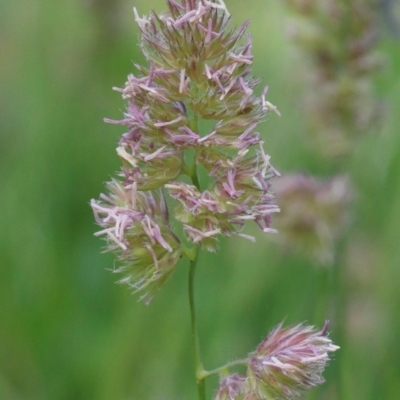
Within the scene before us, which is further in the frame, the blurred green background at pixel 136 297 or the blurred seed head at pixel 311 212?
A: the blurred green background at pixel 136 297

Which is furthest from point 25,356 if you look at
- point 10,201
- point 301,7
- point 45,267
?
point 301,7

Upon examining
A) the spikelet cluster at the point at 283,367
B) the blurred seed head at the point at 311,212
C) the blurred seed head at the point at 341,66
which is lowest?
the spikelet cluster at the point at 283,367

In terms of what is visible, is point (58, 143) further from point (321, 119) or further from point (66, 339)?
point (321, 119)

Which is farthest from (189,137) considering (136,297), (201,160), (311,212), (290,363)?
(136,297)

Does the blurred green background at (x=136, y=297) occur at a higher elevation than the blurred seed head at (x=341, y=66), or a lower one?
lower

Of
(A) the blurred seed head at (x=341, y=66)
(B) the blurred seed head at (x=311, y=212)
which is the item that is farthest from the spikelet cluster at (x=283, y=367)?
(A) the blurred seed head at (x=341, y=66)

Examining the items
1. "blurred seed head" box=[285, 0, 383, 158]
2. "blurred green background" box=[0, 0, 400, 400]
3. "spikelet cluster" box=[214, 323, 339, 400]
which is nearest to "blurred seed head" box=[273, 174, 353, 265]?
"blurred seed head" box=[285, 0, 383, 158]

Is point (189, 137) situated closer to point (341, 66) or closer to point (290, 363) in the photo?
point (290, 363)

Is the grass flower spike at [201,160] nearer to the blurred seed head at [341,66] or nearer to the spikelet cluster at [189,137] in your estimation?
the spikelet cluster at [189,137]

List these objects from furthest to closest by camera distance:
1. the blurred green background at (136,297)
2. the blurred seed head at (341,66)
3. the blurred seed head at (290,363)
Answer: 1. the blurred green background at (136,297)
2. the blurred seed head at (341,66)
3. the blurred seed head at (290,363)
